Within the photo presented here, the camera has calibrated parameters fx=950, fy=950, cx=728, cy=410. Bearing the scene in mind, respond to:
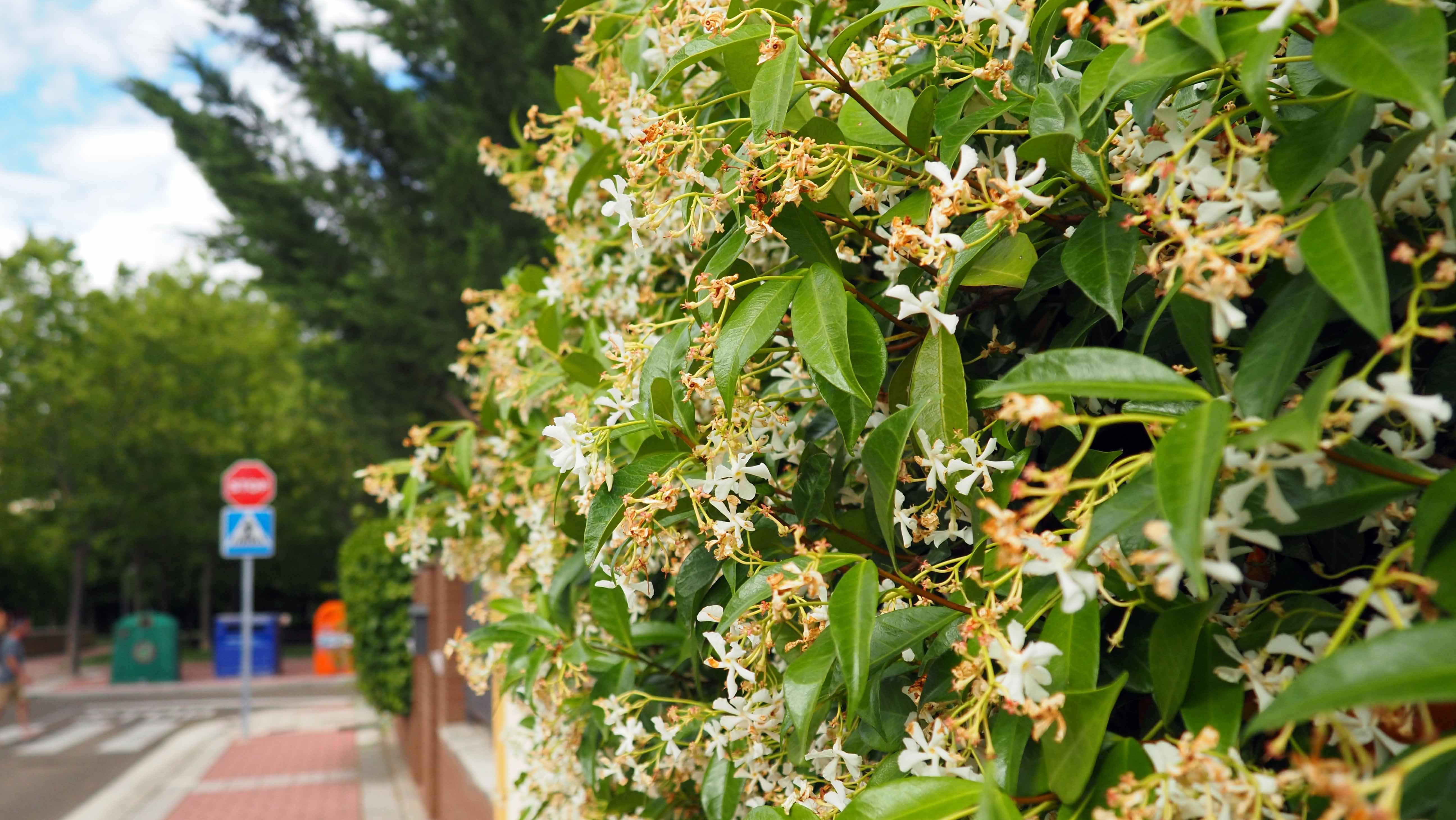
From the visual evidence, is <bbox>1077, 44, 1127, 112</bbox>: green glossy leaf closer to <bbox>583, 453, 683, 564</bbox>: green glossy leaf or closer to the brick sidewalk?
<bbox>583, 453, 683, 564</bbox>: green glossy leaf

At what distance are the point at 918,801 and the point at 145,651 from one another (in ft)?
71.3

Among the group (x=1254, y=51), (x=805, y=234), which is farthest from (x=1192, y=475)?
(x=805, y=234)

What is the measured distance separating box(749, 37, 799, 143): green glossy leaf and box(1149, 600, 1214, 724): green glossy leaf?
548 millimetres

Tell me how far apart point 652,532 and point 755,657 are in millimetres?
165

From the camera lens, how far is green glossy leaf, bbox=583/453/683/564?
1.02m

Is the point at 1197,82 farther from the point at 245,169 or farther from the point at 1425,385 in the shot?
the point at 245,169

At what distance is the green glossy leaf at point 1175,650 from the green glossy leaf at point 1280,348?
0.52 feet

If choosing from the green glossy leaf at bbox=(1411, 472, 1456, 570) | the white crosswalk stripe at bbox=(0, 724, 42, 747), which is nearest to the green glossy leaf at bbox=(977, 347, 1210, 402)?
the green glossy leaf at bbox=(1411, 472, 1456, 570)

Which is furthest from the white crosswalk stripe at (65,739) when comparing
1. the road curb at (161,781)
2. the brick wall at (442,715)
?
the brick wall at (442,715)

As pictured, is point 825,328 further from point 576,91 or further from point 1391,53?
point 576,91

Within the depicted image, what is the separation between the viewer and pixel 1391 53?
1.89 ft

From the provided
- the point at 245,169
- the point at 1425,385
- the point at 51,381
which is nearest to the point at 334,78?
the point at 245,169

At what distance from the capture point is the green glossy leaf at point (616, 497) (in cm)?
102

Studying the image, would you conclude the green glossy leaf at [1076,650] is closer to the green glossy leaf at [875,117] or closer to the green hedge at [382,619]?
the green glossy leaf at [875,117]
